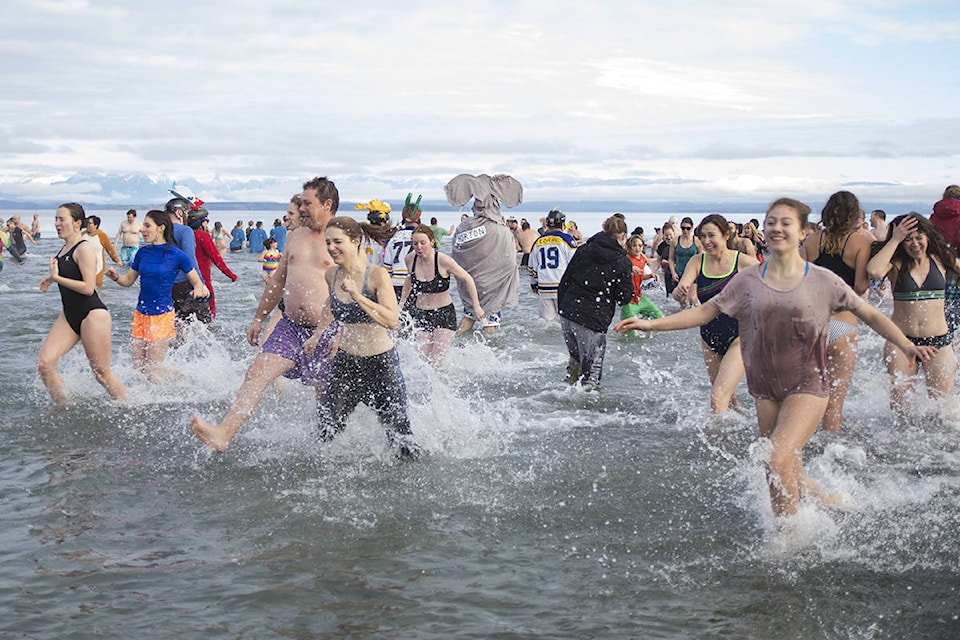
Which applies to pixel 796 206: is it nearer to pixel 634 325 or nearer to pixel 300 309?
pixel 634 325

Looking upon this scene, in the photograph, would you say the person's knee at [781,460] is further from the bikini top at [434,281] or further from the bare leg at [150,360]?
the bare leg at [150,360]

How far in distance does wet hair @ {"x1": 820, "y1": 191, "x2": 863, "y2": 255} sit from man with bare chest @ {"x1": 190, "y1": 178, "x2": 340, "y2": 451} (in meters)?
3.28

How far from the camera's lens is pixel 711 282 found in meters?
7.26

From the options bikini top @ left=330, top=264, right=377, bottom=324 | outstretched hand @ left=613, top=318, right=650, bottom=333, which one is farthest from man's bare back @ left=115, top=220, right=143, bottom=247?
outstretched hand @ left=613, top=318, right=650, bottom=333

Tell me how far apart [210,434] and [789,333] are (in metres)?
3.40

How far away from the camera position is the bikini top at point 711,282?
7219 millimetres

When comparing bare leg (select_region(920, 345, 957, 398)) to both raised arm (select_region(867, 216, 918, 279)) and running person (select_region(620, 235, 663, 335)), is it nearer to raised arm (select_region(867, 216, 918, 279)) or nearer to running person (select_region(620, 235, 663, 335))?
raised arm (select_region(867, 216, 918, 279))

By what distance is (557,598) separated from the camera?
181 inches

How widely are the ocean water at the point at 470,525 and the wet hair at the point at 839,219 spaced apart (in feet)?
4.73

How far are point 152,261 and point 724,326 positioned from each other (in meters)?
4.91

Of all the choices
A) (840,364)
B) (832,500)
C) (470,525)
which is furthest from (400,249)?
(832,500)

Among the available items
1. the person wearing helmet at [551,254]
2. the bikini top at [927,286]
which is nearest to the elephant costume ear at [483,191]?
the person wearing helmet at [551,254]

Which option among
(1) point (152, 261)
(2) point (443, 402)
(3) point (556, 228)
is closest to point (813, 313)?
(2) point (443, 402)

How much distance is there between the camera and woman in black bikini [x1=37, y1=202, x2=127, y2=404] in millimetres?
7633
